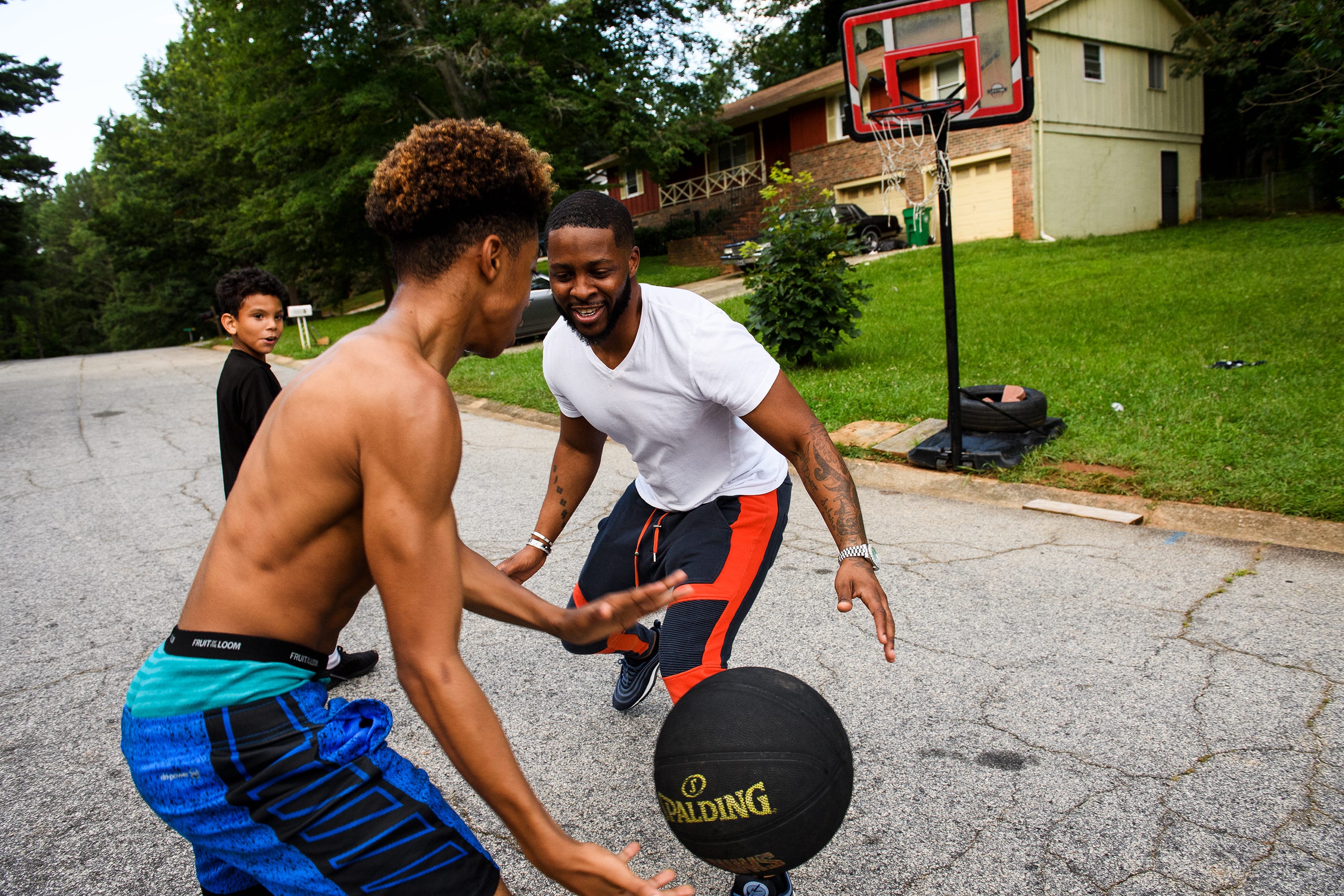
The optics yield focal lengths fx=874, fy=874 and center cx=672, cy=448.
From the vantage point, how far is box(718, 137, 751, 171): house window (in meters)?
32.3

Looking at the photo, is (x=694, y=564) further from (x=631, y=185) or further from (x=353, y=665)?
(x=631, y=185)

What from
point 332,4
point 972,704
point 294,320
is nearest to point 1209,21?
point 332,4

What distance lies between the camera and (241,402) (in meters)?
4.00

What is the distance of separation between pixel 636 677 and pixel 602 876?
205 centimetres

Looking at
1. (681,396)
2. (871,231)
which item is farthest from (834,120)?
(681,396)

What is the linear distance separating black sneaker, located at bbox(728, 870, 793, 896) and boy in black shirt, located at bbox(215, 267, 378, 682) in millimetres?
2241

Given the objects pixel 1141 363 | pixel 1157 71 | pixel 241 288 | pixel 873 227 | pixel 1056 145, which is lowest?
pixel 1141 363

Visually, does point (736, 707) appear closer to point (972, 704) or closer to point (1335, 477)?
point (972, 704)

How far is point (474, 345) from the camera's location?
1.89 m

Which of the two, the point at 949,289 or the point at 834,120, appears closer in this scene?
the point at 949,289

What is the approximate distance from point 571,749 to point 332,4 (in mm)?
24676

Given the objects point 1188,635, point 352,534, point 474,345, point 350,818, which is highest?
point 474,345

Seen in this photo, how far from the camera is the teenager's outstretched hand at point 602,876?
57.4 inches

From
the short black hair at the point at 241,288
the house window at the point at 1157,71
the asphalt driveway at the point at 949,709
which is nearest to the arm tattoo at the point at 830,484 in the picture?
the asphalt driveway at the point at 949,709
